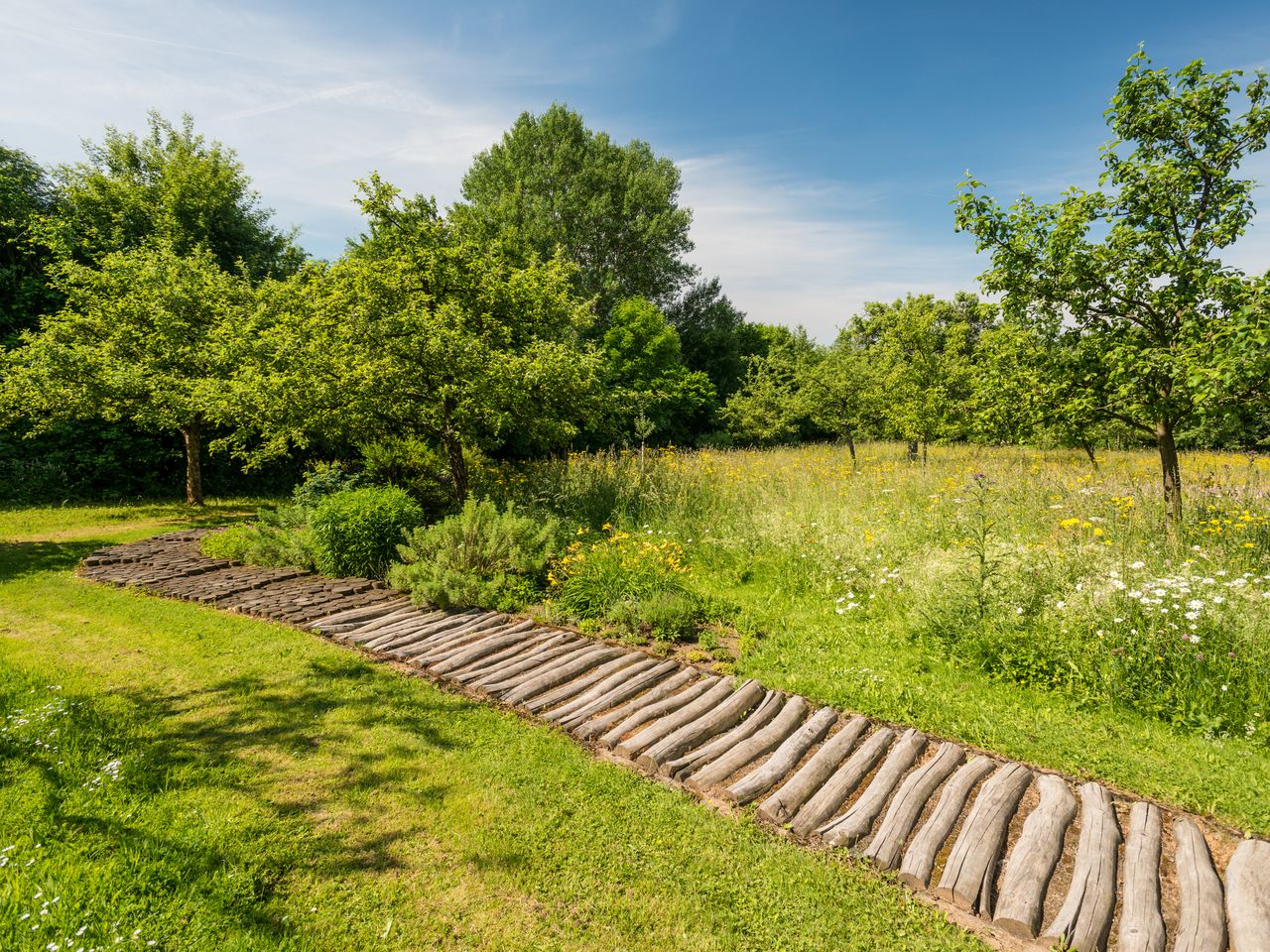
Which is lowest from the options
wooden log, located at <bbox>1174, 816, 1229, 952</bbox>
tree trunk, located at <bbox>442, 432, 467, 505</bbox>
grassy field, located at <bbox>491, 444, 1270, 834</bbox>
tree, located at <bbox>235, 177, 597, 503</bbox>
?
wooden log, located at <bbox>1174, 816, 1229, 952</bbox>

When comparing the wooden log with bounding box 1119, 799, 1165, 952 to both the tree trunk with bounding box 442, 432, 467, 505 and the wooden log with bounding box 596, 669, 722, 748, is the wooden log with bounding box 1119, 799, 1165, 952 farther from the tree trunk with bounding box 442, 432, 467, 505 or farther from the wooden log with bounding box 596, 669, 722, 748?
the tree trunk with bounding box 442, 432, 467, 505

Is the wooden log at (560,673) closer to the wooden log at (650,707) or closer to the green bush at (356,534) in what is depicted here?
the wooden log at (650,707)

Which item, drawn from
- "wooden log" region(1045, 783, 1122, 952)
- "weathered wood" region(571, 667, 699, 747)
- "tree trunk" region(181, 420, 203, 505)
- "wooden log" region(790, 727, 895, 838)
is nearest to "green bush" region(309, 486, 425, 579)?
"weathered wood" region(571, 667, 699, 747)

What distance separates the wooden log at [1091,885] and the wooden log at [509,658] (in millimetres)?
3829

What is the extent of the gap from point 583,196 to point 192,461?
17328 millimetres

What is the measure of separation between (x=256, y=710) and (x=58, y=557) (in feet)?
23.3

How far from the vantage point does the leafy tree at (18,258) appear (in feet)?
44.3

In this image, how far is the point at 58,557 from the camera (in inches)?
329

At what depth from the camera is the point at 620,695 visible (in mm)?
4457

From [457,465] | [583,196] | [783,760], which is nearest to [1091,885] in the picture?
[783,760]

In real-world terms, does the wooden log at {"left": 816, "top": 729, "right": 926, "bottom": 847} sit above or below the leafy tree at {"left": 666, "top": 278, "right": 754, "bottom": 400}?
below

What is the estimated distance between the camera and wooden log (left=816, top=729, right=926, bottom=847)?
9.78ft

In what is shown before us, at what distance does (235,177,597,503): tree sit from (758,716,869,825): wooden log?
5745mm

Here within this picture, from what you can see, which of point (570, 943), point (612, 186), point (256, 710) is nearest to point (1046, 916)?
point (570, 943)
